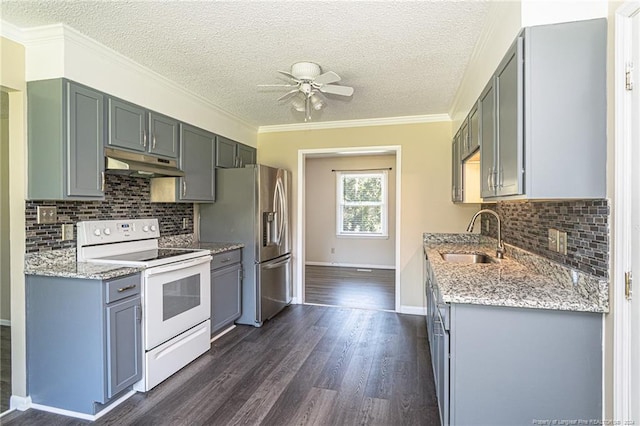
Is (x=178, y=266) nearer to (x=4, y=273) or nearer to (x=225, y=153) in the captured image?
(x=4, y=273)

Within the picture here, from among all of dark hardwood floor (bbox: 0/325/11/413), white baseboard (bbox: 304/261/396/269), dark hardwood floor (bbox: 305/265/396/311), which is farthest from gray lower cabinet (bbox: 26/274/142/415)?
white baseboard (bbox: 304/261/396/269)

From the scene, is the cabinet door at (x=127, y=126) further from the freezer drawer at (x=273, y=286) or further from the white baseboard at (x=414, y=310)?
the white baseboard at (x=414, y=310)

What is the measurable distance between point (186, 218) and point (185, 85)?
1396 millimetres

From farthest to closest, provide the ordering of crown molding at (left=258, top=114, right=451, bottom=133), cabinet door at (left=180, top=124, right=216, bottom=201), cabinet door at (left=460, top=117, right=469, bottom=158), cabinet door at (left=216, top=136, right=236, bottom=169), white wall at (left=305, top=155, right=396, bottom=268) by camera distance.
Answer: white wall at (left=305, top=155, right=396, bottom=268), crown molding at (left=258, top=114, right=451, bottom=133), cabinet door at (left=216, top=136, right=236, bottom=169), cabinet door at (left=180, top=124, right=216, bottom=201), cabinet door at (left=460, top=117, right=469, bottom=158)

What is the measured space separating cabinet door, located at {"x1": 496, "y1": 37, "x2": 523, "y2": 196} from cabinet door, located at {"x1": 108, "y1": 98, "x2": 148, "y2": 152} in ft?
8.19

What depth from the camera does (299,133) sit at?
4.44 metres

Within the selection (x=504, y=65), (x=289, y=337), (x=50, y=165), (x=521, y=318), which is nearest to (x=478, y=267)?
(x=521, y=318)

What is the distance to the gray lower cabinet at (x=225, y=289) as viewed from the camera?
3188 millimetres

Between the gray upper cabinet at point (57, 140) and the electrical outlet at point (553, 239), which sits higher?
the gray upper cabinet at point (57, 140)

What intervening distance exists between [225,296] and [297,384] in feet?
4.18

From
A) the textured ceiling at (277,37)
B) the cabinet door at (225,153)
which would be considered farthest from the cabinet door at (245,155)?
the textured ceiling at (277,37)

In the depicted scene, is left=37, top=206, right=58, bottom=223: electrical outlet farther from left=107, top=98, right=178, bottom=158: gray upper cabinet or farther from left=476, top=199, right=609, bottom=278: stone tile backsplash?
left=476, top=199, right=609, bottom=278: stone tile backsplash

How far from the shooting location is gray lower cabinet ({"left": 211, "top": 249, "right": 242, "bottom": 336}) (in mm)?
3188

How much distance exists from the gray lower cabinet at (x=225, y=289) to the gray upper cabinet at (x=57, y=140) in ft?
4.46
